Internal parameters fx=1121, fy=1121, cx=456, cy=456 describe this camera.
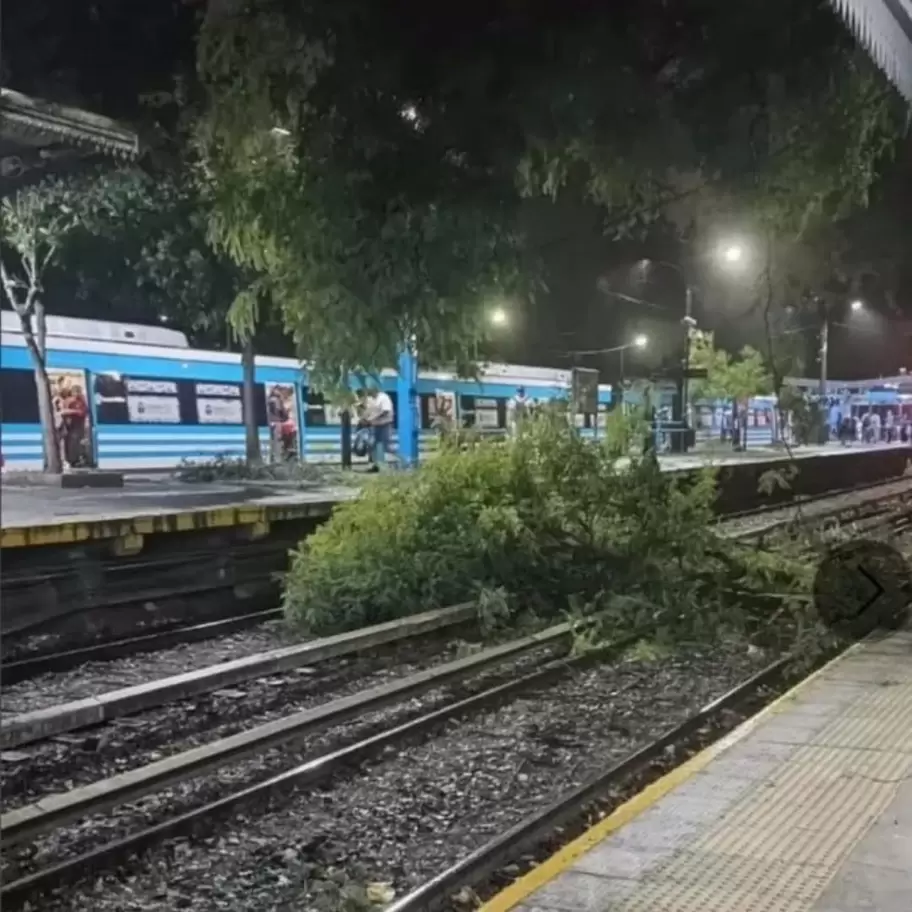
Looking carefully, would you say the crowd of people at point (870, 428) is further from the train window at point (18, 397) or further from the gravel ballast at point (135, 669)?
the train window at point (18, 397)

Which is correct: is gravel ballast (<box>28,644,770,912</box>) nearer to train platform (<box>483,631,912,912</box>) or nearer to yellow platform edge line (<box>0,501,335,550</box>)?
train platform (<box>483,631,912,912</box>)

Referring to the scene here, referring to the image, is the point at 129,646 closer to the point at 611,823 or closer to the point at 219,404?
the point at 611,823

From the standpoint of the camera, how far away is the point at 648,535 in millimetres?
11656

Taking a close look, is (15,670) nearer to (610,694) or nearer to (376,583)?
(376,583)

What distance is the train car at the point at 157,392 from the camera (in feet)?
38.6

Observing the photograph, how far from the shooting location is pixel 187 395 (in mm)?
17094

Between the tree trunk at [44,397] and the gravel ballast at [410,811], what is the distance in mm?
1815

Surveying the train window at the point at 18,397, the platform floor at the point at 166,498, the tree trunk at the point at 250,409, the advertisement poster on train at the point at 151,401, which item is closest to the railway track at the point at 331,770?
the train window at the point at 18,397

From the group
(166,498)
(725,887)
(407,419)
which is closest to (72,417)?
(166,498)

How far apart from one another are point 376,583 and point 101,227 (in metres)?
5.12

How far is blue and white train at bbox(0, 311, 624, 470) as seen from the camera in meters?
12.0

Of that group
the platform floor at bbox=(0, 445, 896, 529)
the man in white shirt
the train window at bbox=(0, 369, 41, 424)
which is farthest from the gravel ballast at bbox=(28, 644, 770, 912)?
the man in white shirt

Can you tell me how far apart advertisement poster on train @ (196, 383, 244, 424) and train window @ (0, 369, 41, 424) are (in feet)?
41.1

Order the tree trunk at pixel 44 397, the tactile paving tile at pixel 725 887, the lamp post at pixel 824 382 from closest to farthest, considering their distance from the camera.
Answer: the tactile paving tile at pixel 725 887
the tree trunk at pixel 44 397
the lamp post at pixel 824 382
